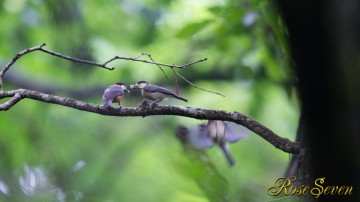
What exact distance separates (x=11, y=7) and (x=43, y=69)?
123cm

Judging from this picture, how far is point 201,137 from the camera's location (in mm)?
3084

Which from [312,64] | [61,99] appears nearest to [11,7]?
[61,99]

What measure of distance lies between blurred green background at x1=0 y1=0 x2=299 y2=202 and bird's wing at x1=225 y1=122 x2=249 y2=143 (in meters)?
0.96

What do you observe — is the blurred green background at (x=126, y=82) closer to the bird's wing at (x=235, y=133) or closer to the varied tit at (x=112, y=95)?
the varied tit at (x=112, y=95)

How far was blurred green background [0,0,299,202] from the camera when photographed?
184 inches

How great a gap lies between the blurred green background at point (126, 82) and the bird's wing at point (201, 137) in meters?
0.77

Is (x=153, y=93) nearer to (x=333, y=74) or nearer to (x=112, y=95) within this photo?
(x=112, y=95)

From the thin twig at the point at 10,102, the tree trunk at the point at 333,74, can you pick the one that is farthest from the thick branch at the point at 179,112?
the tree trunk at the point at 333,74

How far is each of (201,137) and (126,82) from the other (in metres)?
4.63

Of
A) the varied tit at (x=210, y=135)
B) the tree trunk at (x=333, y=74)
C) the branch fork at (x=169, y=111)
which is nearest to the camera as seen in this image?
the tree trunk at (x=333, y=74)

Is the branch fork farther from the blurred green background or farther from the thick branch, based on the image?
the blurred green background

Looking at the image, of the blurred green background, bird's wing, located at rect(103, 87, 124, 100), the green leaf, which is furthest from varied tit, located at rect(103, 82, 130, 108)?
the green leaf

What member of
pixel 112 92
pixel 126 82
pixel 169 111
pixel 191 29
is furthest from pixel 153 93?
pixel 126 82

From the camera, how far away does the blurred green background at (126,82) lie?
15.3ft
